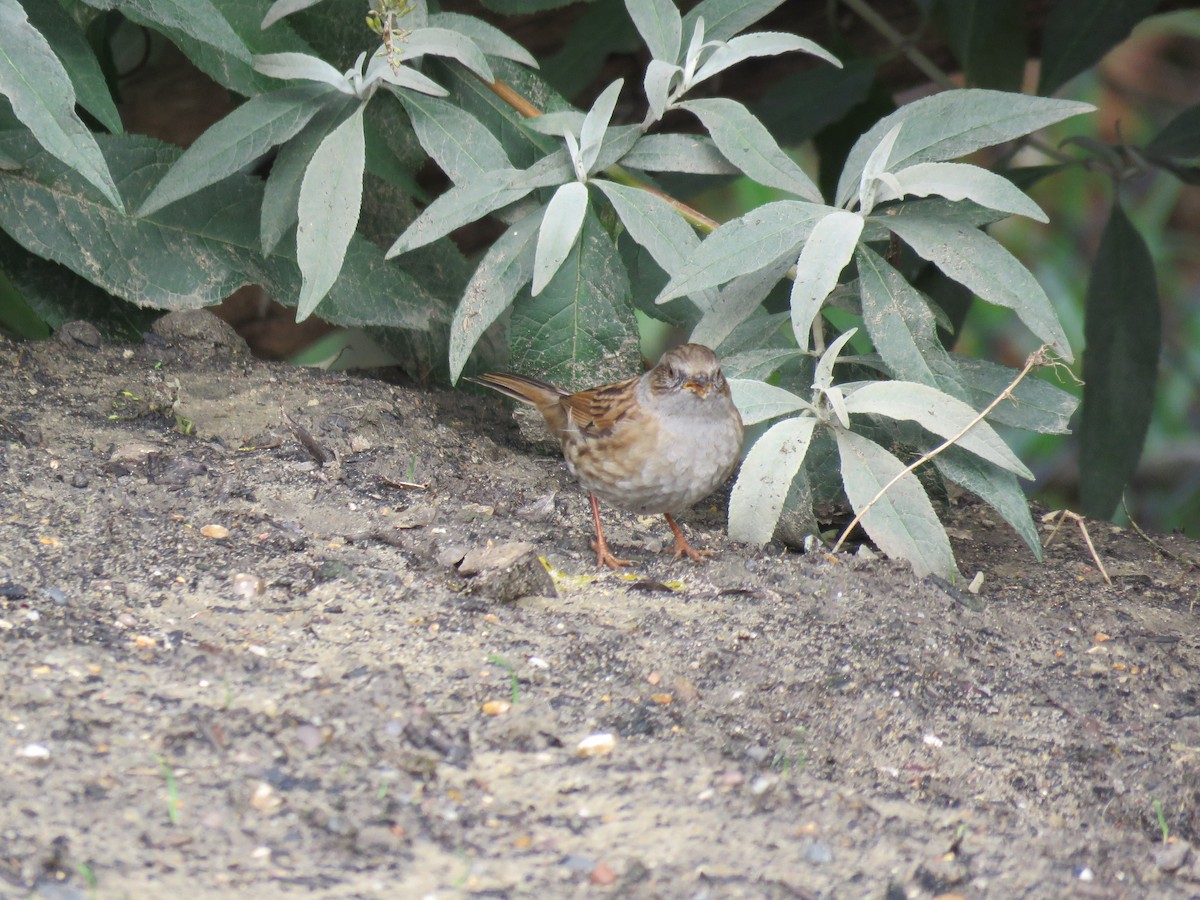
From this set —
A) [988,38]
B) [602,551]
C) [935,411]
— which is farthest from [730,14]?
[988,38]

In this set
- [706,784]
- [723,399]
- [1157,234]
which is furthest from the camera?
[1157,234]

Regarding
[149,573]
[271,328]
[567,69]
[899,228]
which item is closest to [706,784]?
[149,573]

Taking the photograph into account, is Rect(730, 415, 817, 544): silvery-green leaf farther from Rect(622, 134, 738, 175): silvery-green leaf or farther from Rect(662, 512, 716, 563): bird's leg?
Rect(622, 134, 738, 175): silvery-green leaf

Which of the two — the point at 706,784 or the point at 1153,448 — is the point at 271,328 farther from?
the point at 1153,448

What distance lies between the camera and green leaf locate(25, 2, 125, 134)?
3.51 m

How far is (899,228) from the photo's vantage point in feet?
11.4

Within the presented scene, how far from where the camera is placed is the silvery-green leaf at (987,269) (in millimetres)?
3305

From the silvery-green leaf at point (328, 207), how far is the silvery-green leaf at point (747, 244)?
2.71 feet

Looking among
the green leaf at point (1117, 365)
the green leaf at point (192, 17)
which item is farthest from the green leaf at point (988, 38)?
the green leaf at point (192, 17)

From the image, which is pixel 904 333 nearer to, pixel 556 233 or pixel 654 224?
pixel 654 224

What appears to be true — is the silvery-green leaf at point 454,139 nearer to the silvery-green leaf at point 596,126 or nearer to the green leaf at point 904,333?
the silvery-green leaf at point 596,126

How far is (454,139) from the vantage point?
371 cm

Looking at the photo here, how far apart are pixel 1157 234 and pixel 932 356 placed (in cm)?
603

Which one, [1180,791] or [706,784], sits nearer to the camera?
[706,784]
